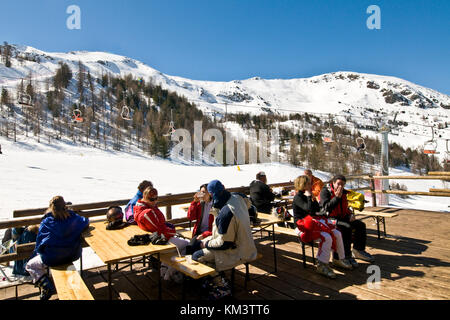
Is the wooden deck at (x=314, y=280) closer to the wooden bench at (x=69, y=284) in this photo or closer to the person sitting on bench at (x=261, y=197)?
the wooden bench at (x=69, y=284)

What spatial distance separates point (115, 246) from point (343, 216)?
3.60 m

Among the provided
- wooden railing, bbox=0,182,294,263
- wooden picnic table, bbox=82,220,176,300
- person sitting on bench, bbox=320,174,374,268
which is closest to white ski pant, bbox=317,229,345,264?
person sitting on bench, bbox=320,174,374,268

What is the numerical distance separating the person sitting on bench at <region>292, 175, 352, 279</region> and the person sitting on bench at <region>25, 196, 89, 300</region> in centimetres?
317

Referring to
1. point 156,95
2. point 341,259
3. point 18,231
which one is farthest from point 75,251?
point 156,95

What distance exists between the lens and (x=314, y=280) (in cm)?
382

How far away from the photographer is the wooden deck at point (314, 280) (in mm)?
3430

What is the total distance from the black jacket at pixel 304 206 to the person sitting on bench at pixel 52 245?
3173mm

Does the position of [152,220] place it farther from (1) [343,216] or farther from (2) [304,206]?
(1) [343,216]

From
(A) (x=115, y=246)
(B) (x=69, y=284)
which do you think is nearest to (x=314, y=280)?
(A) (x=115, y=246)

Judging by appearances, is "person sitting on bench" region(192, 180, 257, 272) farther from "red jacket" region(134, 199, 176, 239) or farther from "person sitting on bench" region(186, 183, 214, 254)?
"person sitting on bench" region(186, 183, 214, 254)

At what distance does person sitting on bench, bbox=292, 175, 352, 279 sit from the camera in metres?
3.96

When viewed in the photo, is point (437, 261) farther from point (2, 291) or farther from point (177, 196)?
point (2, 291)
